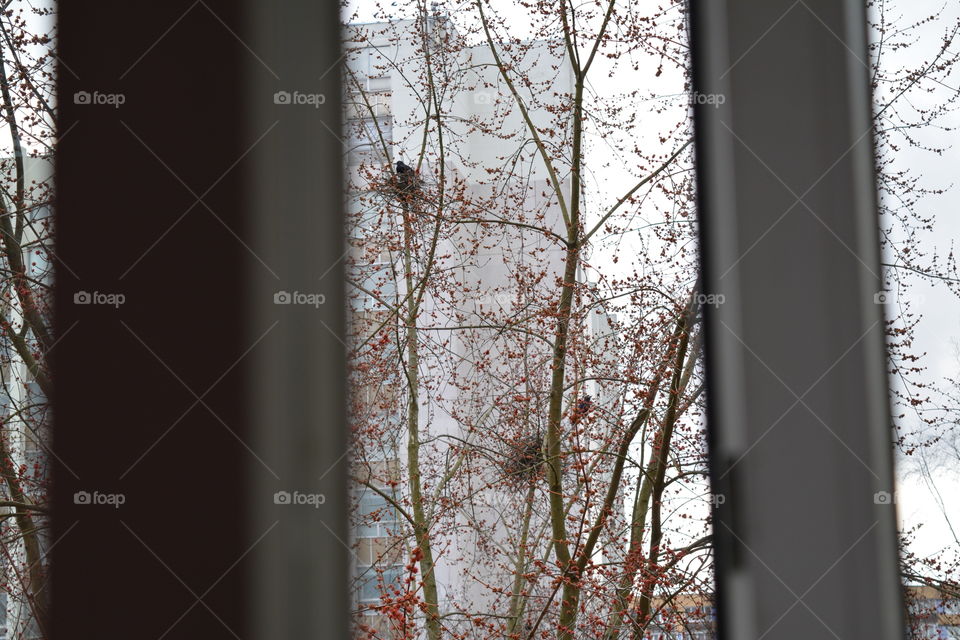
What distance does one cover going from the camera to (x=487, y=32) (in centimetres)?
123

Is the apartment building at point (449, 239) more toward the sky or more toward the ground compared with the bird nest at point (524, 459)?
more toward the sky

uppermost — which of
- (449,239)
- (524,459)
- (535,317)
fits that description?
(449,239)

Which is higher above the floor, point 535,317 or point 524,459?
point 535,317

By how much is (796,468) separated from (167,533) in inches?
28.7

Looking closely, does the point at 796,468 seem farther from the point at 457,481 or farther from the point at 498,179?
the point at 498,179

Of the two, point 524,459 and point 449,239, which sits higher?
point 449,239

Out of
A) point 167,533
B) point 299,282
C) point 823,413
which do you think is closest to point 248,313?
point 299,282

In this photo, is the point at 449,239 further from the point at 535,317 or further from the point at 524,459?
the point at 524,459

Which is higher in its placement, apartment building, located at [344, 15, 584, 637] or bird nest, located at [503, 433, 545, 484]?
apartment building, located at [344, 15, 584, 637]

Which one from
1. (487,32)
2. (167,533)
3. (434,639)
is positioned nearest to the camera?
(167,533)

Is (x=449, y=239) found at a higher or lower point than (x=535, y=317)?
higher

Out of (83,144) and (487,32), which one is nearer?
(83,144)

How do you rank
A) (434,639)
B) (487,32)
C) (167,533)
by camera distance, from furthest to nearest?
(487,32) → (434,639) → (167,533)

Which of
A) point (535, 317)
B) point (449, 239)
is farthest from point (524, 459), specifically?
point (449, 239)
